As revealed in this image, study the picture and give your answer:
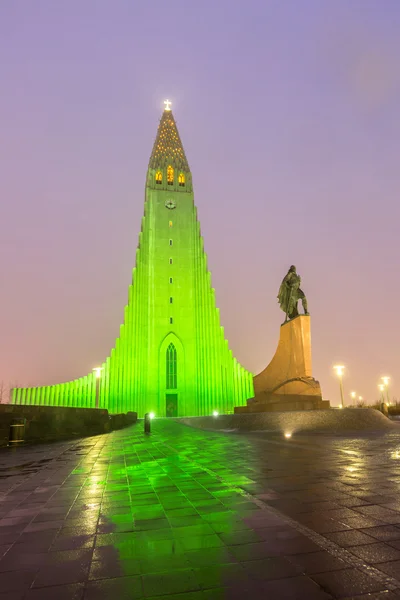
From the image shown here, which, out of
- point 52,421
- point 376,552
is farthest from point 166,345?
point 376,552

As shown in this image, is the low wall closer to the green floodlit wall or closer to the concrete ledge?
the concrete ledge

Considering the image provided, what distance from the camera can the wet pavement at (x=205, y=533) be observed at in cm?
216

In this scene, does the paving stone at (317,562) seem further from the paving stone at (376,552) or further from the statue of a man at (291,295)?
the statue of a man at (291,295)

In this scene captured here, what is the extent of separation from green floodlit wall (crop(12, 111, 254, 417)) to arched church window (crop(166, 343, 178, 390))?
0.34 feet

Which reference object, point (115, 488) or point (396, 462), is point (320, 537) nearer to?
point (115, 488)

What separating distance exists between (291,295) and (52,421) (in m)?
11.9

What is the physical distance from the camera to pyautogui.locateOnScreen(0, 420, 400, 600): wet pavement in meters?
2.16

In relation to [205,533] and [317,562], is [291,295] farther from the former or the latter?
[317,562]

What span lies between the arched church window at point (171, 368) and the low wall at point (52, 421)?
932 inches

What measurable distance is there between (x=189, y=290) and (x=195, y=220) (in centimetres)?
865

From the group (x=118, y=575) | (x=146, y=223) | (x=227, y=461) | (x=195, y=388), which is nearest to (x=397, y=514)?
(x=118, y=575)

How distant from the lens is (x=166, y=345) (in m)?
40.9

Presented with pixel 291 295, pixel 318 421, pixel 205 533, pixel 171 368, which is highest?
pixel 291 295

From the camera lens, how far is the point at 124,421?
23.6 m
